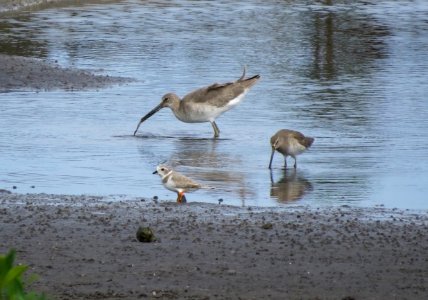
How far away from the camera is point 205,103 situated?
14.8 metres

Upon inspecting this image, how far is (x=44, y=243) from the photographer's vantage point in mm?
8328

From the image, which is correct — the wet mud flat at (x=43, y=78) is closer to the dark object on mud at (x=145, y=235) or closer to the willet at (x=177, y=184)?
the willet at (x=177, y=184)

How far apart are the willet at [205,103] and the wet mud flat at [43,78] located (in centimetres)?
298

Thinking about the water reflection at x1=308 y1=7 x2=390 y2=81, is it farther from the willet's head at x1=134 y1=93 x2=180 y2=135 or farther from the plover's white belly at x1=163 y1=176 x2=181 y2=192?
the plover's white belly at x1=163 y1=176 x2=181 y2=192

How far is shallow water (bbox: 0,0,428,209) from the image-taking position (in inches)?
448

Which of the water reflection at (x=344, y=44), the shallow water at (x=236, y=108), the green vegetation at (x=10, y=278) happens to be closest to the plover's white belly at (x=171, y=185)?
the shallow water at (x=236, y=108)

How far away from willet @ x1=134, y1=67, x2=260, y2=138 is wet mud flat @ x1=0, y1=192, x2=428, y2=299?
4927 millimetres

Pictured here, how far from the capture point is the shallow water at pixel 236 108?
11391 millimetres

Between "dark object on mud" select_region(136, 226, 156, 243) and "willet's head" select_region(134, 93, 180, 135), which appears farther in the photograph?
"willet's head" select_region(134, 93, 180, 135)

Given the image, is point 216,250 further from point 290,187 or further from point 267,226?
point 290,187

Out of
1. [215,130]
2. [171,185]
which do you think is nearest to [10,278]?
[171,185]

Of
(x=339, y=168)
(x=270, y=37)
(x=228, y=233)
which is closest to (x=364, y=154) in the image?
(x=339, y=168)

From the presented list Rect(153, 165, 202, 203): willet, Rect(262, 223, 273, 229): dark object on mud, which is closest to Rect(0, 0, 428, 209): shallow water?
Rect(153, 165, 202, 203): willet

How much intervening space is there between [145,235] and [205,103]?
665 cm
